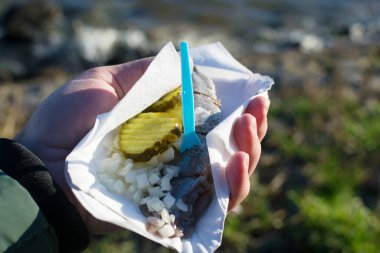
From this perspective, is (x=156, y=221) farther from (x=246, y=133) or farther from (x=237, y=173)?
(x=246, y=133)

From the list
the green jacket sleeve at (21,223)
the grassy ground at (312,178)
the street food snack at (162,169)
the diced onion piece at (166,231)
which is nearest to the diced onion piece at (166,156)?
the street food snack at (162,169)

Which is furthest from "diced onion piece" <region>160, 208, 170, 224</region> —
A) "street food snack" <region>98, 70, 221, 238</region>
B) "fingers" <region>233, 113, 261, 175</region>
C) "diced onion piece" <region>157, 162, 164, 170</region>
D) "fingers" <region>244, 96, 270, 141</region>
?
"fingers" <region>244, 96, 270, 141</region>

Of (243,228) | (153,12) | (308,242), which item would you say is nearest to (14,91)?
(243,228)

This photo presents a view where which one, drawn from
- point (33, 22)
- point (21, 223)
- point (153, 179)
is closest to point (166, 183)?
point (153, 179)

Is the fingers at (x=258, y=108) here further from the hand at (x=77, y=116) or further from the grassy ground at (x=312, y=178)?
the grassy ground at (x=312, y=178)

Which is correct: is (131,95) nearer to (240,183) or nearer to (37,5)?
(240,183)
